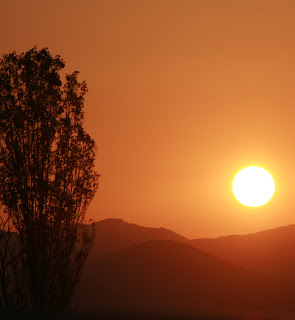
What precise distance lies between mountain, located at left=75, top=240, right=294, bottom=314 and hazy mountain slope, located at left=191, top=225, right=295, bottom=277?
126 ft

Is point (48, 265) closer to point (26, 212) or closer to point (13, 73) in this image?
point (26, 212)

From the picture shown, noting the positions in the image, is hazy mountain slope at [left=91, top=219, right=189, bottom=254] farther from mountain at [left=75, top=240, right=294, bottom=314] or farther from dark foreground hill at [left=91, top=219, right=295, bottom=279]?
mountain at [left=75, top=240, right=294, bottom=314]

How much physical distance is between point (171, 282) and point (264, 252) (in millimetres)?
69926

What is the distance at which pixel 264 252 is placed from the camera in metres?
181

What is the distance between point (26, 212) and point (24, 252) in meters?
2.05

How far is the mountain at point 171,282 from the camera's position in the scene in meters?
105

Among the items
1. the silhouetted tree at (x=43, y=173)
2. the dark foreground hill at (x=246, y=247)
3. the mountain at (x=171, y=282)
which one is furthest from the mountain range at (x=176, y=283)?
the silhouetted tree at (x=43, y=173)

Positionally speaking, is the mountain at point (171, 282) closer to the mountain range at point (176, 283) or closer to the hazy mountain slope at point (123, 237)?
the mountain range at point (176, 283)

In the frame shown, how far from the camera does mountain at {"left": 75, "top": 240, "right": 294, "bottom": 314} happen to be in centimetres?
10475

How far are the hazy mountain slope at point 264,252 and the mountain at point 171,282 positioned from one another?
1517 inches

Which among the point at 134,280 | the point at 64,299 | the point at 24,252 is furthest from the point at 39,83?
the point at 134,280

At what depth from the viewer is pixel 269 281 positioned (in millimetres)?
118375

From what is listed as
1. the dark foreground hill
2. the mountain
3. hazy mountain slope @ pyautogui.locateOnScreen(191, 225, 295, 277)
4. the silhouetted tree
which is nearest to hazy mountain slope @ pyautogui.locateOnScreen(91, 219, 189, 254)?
the dark foreground hill

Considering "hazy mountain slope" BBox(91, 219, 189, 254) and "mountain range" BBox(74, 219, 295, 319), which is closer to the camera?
"mountain range" BBox(74, 219, 295, 319)
